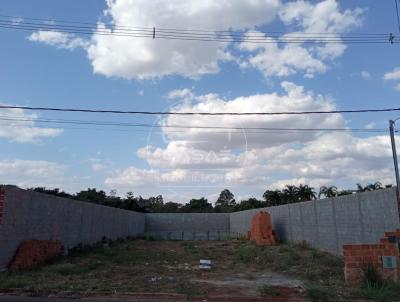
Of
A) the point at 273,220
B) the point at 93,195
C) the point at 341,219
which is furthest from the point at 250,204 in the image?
the point at 341,219

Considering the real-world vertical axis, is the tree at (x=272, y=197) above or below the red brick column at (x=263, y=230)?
above

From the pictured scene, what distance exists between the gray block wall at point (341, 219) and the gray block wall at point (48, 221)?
1193 cm

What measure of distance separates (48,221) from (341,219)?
12.0m

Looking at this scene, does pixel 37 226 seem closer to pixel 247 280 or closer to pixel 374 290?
pixel 247 280

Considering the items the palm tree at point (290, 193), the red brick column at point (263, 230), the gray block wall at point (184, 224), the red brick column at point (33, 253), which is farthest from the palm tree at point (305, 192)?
the red brick column at point (33, 253)

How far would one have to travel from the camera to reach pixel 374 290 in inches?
411

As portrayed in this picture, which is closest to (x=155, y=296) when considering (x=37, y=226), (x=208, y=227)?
(x=37, y=226)

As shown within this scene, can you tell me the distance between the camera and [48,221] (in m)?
18.5

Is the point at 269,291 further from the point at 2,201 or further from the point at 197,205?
the point at 197,205

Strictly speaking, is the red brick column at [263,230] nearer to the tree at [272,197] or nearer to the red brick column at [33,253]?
the red brick column at [33,253]

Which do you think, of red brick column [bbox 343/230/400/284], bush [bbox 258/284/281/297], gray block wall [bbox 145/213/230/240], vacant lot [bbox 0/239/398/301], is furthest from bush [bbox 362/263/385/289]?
gray block wall [bbox 145/213/230/240]

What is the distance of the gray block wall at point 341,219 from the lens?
14266mm

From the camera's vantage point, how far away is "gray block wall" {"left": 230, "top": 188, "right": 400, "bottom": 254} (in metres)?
14.3

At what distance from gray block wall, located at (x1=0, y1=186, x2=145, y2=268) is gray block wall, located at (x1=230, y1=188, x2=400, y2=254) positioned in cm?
1193
